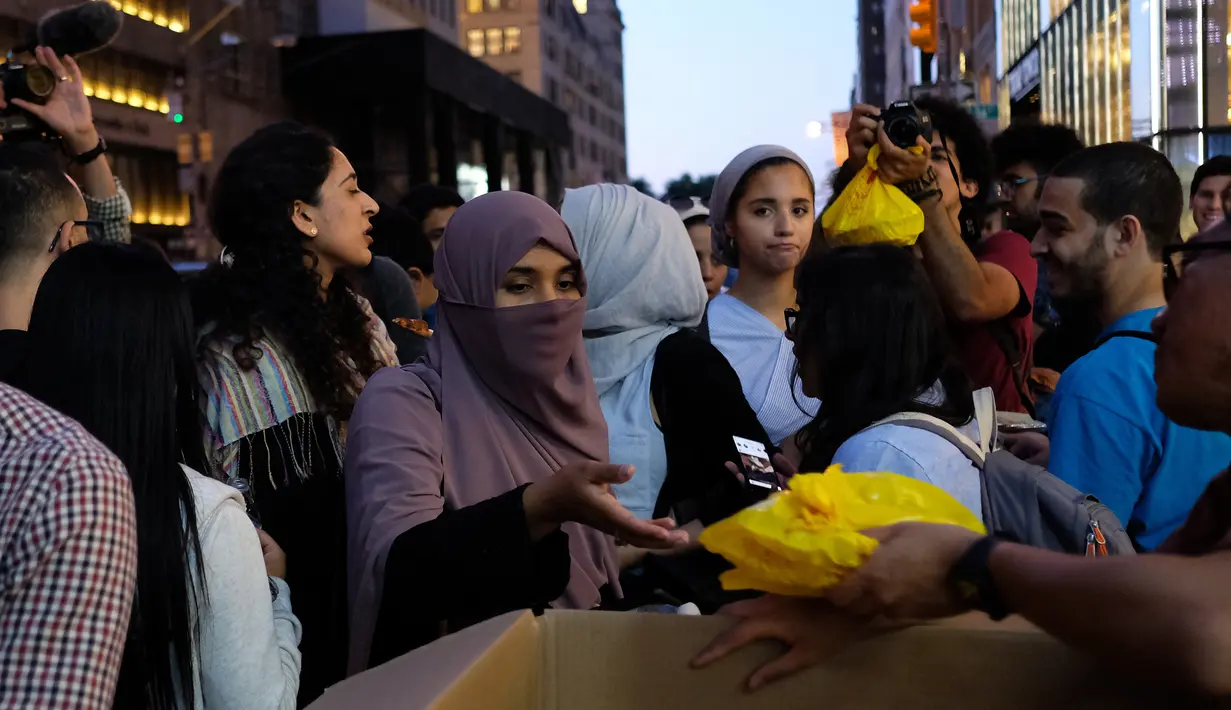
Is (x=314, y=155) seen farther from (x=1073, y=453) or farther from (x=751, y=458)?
(x=1073, y=453)

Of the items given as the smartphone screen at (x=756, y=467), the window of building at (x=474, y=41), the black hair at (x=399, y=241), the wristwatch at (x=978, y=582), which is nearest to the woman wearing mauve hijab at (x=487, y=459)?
the smartphone screen at (x=756, y=467)

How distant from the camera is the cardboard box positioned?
4.33 ft

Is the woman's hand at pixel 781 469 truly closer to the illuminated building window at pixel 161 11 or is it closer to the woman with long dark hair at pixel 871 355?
the woman with long dark hair at pixel 871 355

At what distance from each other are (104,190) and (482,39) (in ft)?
295

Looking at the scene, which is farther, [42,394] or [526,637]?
[42,394]

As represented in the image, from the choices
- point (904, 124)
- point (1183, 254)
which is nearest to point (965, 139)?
point (904, 124)

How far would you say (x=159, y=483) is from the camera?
1.93m

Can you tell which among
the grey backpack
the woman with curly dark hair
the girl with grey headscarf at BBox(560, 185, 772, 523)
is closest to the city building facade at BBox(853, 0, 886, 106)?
the woman with curly dark hair

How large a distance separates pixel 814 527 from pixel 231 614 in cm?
118

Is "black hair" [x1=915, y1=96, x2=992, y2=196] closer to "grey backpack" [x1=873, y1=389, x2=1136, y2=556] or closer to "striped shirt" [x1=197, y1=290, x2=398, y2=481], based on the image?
"grey backpack" [x1=873, y1=389, x2=1136, y2=556]

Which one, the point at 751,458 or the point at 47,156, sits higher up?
the point at 47,156

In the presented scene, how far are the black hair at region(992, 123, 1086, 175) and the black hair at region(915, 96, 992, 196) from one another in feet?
7.21

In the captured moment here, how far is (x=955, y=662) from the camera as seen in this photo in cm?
137

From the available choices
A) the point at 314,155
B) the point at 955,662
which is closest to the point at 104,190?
the point at 314,155
